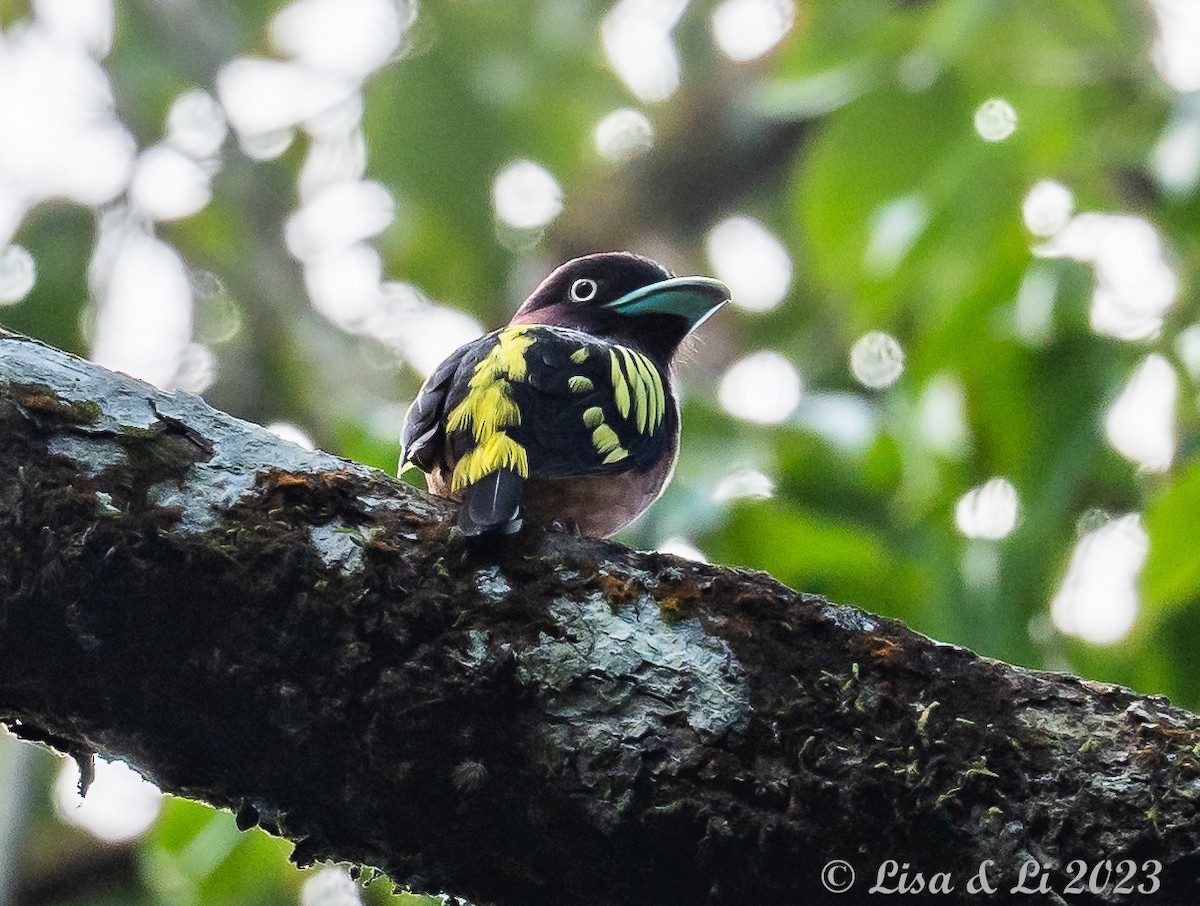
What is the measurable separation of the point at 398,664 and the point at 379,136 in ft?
19.6

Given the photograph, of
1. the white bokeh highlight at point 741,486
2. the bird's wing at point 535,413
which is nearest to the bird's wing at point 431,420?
the bird's wing at point 535,413

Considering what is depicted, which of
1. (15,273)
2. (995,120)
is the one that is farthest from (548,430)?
(15,273)

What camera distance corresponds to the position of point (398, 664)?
8.01 ft

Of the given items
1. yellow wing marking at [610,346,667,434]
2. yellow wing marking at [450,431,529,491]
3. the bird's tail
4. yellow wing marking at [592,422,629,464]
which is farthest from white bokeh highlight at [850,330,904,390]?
the bird's tail

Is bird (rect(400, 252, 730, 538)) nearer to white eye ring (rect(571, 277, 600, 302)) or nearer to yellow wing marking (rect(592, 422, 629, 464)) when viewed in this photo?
yellow wing marking (rect(592, 422, 629, 464))

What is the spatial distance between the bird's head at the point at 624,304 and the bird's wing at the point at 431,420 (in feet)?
2.89

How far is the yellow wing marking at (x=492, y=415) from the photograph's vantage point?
124 inches

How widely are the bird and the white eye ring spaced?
59 cm

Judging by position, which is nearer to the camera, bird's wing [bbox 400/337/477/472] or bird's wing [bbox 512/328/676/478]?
bird's wing [bbox 512/328/676/478]

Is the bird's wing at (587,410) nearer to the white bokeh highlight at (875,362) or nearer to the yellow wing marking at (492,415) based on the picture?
the yellow wing marking at (492,415)

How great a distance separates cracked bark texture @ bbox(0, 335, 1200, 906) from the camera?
2.33 meters

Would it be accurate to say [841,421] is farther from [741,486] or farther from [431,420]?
[431,420]

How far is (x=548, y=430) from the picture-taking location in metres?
3.37

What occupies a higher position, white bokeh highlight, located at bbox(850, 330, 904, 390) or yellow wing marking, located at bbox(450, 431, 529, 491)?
white bokeh highlight, located at bbox(850, 330, 904, 390)
